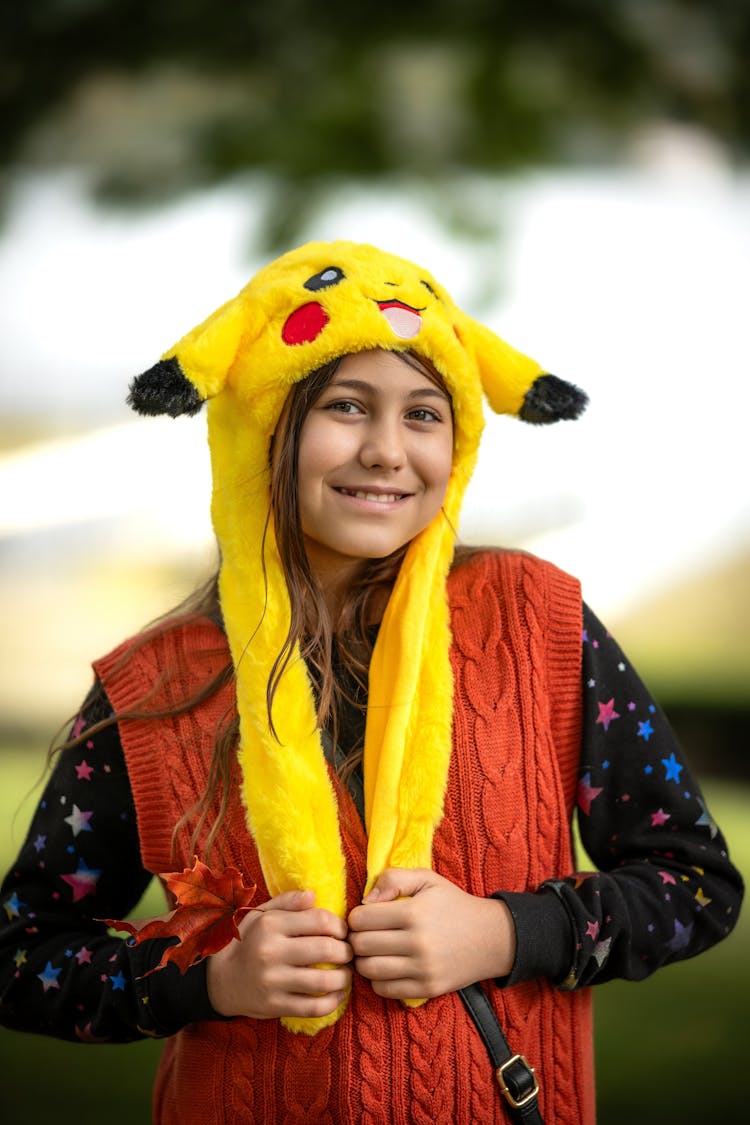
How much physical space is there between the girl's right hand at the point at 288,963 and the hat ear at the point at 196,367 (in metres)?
0.49

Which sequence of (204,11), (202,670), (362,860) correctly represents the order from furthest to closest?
(204,11), (202,670), (362,860)

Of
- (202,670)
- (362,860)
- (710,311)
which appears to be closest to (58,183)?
(710,311)

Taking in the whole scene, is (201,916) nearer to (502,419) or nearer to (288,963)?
(288,963)

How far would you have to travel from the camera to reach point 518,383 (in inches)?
51.5

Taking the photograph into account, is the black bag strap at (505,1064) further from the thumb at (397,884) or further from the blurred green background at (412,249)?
the blurred green background at (412,249)

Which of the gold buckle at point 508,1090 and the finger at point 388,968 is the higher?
the finger at point 388,968

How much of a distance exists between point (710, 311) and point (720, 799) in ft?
4.62

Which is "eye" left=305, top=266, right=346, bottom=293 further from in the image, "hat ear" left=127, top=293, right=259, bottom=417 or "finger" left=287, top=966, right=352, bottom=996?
"finger" left=287, top=966, right=352, bottom=996

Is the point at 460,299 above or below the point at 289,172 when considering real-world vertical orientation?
below

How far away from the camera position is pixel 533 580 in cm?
130

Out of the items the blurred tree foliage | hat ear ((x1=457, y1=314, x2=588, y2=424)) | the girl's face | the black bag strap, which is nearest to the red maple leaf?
the black bag strap

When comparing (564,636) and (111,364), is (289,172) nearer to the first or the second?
(111,364)

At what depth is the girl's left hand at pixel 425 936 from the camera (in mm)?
1102

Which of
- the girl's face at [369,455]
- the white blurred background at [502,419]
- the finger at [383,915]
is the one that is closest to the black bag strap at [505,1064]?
the finger at [383,915]
